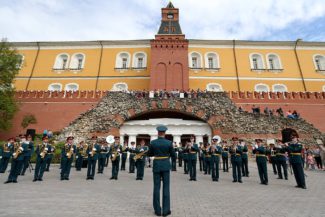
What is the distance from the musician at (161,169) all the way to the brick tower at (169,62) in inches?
903

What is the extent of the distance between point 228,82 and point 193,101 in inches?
455

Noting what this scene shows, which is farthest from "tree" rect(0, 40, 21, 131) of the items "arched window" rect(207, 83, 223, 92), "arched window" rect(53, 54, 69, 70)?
"arched window" rect(207, 83, 223, 92)

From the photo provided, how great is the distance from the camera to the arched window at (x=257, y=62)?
33719mm

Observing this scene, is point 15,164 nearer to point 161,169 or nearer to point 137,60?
point 161,169

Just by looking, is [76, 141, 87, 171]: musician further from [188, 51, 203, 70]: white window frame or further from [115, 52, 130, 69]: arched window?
[188, 51, 203, 70]: white window frame

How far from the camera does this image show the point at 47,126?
78.8 feet

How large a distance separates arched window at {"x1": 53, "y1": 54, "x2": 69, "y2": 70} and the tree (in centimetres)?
885

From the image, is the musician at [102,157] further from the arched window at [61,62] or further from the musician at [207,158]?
the arched window at [61,62]

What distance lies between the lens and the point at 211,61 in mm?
34531

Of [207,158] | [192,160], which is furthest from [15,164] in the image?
[207,158]

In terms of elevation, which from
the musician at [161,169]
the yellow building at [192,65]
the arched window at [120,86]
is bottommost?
the musician at [161,169]

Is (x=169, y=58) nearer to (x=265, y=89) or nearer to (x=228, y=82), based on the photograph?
(x=228, y=82)

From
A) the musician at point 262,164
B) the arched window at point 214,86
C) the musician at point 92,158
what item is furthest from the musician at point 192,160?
the arched window at point 214,86

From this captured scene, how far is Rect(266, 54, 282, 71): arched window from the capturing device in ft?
110
